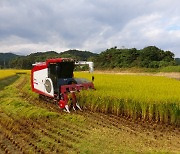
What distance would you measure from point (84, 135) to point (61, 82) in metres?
5.40

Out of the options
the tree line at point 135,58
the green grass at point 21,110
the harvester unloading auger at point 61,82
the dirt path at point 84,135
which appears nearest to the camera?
the dirt path at point 84,135

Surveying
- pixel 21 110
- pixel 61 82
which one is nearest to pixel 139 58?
pixel 61 82

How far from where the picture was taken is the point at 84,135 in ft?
24.4

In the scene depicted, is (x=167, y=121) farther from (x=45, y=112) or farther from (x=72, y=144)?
(x=45, y=112)

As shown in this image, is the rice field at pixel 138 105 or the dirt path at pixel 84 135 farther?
the rice field at pixel 138 105

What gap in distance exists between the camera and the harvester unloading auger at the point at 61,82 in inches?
456

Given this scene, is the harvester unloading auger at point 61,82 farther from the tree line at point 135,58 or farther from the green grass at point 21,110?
the tree line at point 135,58

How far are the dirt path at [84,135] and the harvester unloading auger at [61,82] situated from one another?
163cm

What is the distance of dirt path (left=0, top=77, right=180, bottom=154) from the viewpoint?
6.34m

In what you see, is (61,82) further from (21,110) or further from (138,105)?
(138,105)

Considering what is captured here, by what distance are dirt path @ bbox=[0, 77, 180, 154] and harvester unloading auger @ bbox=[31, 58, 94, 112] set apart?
64.3 inches

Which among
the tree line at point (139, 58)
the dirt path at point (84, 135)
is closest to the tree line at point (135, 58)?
the tree line at point (139, 58)

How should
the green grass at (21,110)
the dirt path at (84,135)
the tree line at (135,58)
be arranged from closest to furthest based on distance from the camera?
the dirt path at (84,135) → the green grass at (21,110) → the tree line at (135,58)

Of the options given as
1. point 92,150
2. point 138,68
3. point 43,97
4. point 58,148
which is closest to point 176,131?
point 92,150
